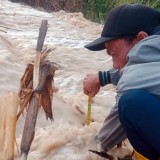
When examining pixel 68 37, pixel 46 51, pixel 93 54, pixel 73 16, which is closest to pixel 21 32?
pixel 68 37

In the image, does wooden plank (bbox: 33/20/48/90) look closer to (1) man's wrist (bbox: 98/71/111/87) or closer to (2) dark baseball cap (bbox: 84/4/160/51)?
(2) dark baseball cap (bbox: 84/4/160/51)

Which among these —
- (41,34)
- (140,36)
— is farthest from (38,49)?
(140,36)

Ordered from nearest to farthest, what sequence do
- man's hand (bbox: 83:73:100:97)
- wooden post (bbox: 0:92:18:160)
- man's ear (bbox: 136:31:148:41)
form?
wooden post (bbox: 0:92:18:160) → man's ear (bbox: 136:31:148:41) → man's hand (bbox: 83:73:100:97)

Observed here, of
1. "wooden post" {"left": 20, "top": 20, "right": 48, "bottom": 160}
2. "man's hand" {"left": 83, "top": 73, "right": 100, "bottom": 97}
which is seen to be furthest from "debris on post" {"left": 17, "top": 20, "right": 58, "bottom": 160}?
"man's hand" {"left": 83, "top": 73, "right": 100, "bottom": 97}

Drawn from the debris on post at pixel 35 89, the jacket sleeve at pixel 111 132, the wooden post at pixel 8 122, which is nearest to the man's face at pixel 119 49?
the jacket sleeve at pixel 111 132

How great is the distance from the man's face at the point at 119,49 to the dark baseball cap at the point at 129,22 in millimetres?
25

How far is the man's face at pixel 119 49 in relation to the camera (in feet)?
6.91

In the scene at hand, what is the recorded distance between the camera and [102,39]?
2.15 meters

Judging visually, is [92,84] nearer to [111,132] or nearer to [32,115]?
[111,132]

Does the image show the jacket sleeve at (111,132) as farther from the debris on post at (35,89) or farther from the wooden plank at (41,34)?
the wooden plank at (41,34)

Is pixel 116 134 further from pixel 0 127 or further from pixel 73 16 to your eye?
pixel 73 16

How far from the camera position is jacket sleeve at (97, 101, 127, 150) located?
7.38 feet

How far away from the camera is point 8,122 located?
1.77m

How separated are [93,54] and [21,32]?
1.80 metres
